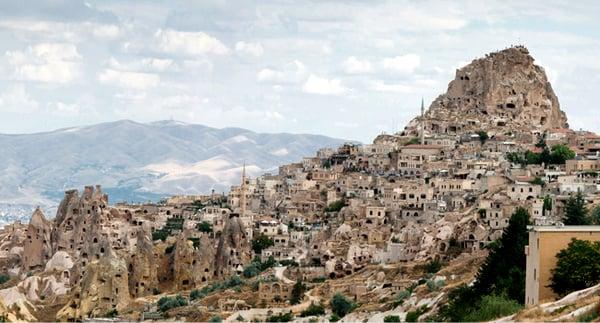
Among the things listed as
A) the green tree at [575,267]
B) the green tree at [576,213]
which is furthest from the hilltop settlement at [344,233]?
the green tree at [575,267]

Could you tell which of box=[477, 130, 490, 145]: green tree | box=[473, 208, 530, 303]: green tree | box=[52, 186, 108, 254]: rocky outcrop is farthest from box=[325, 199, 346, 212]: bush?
box=[473, 208, 530, 303]: green tree

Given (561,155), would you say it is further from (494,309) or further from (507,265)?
(494,309)

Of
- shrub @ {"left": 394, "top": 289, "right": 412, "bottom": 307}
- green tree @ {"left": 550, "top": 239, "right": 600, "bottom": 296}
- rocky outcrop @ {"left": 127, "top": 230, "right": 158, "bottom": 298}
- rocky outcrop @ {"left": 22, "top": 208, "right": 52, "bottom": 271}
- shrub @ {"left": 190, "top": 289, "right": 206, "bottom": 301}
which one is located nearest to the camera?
green tree @ {"left": 550, "top": 239, "right": 600, "bottom": 296}

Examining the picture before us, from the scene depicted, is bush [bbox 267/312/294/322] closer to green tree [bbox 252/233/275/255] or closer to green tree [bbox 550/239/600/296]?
green tree [bbox 252/233/275/255]

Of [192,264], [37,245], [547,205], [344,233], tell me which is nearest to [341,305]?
[344,233]

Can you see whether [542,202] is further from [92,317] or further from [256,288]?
[92,317]

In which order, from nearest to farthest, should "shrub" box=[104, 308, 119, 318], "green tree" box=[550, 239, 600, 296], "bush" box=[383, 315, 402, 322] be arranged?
"green tree" box=[550, 239, 600, 296] → "bush" box=[383, 315, 402, 322] → "shrub" box=[104, 308, 119, 318]
